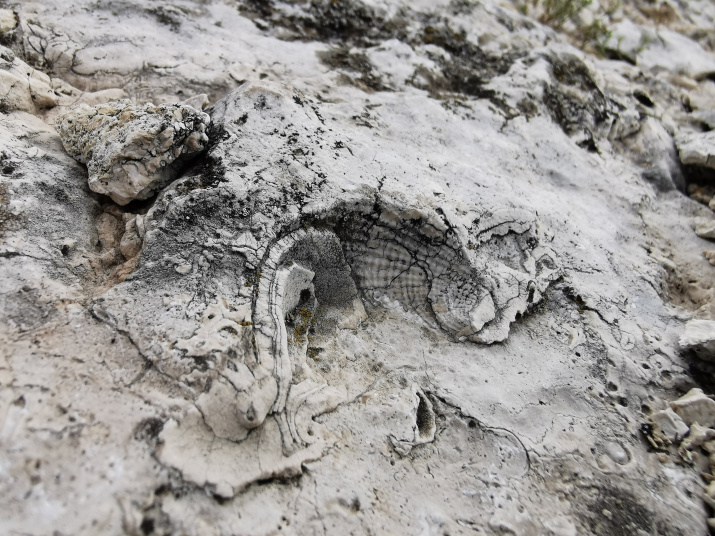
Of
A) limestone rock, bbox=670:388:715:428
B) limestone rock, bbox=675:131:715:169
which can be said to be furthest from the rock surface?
limestone rock, bbox=675:131:715:169

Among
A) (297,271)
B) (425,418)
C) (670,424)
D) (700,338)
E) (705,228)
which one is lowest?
(425,418)

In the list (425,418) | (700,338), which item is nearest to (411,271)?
(425,418)

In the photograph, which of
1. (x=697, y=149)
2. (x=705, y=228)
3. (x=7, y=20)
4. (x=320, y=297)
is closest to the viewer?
(x=320, y=297)

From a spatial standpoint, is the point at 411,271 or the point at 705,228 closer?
the point at 411,271

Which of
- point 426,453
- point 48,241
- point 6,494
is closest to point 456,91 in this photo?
point 426,453

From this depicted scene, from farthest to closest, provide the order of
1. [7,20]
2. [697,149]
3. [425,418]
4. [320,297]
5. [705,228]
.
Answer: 1. [697,149]
2. [705,228]
3. [7,20]
4. [320,297]
5. [425,418]

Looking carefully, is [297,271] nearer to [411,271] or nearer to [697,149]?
[411,271]

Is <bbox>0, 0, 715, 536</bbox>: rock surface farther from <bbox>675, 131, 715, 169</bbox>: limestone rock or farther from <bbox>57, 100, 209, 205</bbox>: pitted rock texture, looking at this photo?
<bbox>675, 131, 715, 169</bbox>: limestone rock
